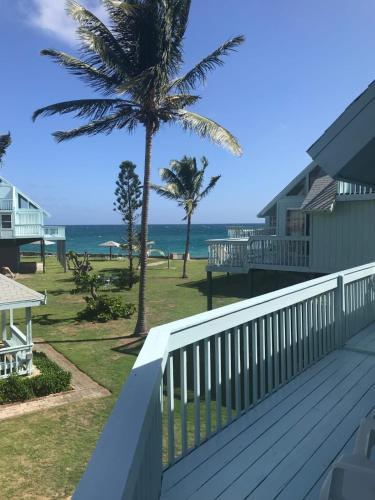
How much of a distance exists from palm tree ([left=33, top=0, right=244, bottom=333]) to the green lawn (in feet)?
7.71

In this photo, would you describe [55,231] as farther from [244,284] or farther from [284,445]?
[284,445]

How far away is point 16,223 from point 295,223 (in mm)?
21565

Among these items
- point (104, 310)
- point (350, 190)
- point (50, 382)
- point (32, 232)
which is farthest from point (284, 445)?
point (32, 232)

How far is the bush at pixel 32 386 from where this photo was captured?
9164 millimetres

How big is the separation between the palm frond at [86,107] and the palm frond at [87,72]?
0.44m

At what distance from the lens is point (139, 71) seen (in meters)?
13.7

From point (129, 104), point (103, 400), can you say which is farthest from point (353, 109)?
point (129, 104)

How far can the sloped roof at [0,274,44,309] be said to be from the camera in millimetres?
10555

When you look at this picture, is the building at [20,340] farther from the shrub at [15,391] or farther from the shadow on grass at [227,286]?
the shadow on grass at [227,286]

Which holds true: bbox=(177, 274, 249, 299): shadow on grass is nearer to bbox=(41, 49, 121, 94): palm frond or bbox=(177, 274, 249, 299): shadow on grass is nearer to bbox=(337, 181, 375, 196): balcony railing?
bbox=(337, 181, 375, 196): balcony railing

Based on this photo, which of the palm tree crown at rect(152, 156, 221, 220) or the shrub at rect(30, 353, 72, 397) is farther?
the palm tree crown at rect(152, 156, 221, 220)

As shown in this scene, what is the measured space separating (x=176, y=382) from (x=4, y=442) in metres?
3.60

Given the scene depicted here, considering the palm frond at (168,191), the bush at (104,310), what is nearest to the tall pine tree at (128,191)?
the palm frond at (168,191)

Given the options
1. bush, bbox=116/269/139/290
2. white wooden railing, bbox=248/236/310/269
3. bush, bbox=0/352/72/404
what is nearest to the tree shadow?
bush, bbox=116/269/139/290
